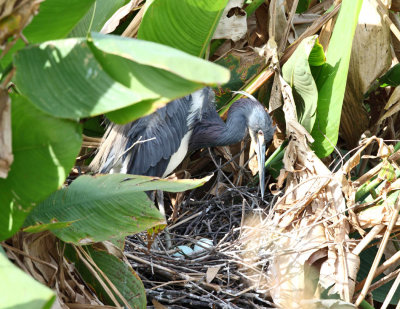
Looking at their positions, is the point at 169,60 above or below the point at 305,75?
above

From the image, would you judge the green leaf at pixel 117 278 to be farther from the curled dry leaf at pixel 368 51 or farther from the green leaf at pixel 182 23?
the curled dry leaf at pixel 368 51

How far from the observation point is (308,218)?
2.00 m

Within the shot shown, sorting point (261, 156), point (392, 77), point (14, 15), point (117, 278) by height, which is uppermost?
point (14, 15)

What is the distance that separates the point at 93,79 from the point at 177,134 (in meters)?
1.50

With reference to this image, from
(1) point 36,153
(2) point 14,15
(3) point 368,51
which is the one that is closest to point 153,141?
(3) point 368,51

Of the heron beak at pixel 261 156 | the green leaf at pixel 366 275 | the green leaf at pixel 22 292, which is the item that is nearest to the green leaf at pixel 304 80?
the heron beak at pixel 261 156

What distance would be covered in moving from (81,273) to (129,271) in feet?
0.40

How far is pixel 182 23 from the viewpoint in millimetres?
1915

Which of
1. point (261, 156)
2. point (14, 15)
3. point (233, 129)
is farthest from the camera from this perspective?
point (233, 129)

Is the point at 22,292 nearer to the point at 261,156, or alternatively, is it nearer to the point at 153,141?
the point at 153,141

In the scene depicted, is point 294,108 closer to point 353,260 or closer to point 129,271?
point 353,260

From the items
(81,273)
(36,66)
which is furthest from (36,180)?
(81,273)

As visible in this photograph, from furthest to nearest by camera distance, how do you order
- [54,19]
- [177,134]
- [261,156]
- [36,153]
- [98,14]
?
1. [261,156]
2. [177,134]
3. [98,14]
4. [54,19]
5. [36,153]

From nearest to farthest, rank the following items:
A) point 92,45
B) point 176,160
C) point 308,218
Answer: point 92,45, point 308,218, point 176,160
